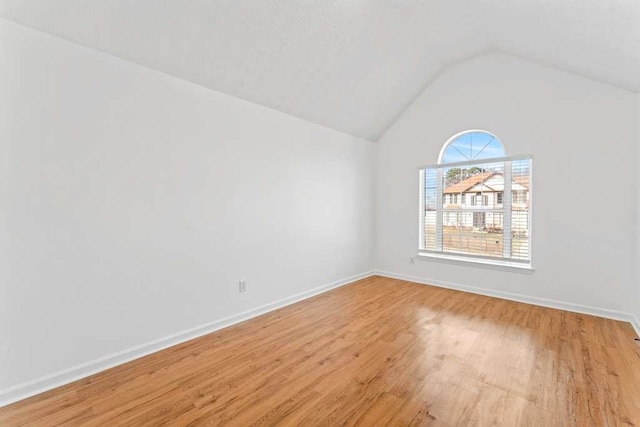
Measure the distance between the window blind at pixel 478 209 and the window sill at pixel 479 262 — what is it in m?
0.08

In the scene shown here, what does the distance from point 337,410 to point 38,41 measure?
10.3ft

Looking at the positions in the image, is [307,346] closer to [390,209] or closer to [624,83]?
[390,209]

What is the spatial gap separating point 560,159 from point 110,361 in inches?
199

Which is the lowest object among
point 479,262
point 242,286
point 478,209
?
point 242,286

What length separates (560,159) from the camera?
3535mm

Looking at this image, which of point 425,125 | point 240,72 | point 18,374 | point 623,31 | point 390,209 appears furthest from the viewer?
point 390,209

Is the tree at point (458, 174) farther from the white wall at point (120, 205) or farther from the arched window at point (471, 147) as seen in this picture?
the white wall at point (120, 205)

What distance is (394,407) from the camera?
1799 millimetres

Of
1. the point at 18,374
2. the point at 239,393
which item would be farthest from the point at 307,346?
the point at 18,374

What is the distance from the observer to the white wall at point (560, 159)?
3.22m

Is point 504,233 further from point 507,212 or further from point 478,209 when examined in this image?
point 478,209

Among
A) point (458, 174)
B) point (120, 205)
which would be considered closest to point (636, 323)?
point (458, 174)

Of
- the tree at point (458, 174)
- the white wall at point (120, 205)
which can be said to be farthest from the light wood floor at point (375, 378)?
the tree at point (458, 174)

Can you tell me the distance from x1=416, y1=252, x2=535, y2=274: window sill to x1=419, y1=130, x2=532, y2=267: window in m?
0.03
